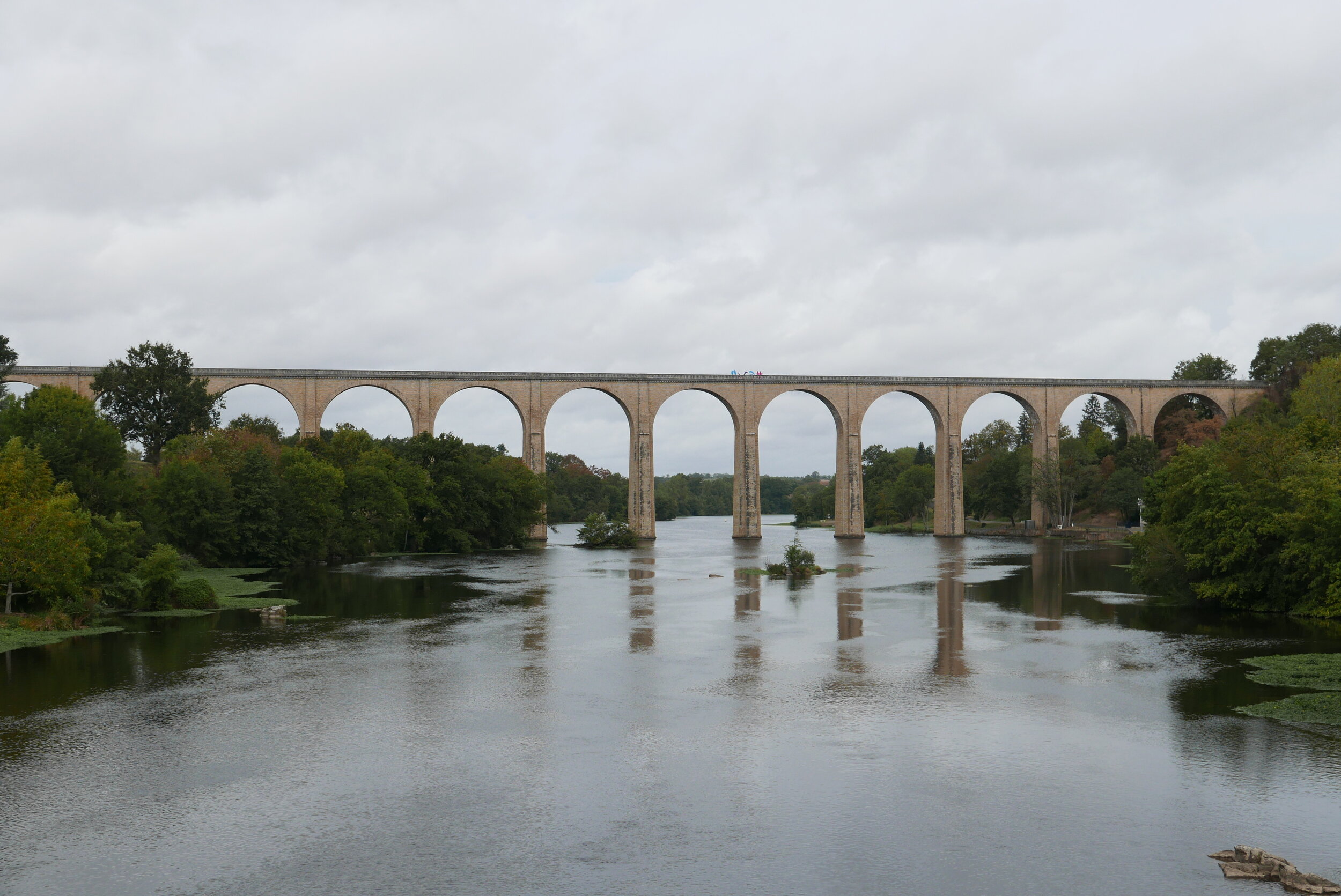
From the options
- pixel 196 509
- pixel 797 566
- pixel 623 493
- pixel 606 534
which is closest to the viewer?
pixel 797 566

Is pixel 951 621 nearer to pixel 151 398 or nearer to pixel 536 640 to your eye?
pixel 536 640

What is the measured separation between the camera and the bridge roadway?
56666mm

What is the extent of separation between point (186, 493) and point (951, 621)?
1025 inches

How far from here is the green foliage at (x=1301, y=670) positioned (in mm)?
14323

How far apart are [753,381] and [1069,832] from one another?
53281 mm

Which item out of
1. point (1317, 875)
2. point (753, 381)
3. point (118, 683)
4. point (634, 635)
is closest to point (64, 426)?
point (118, 683)

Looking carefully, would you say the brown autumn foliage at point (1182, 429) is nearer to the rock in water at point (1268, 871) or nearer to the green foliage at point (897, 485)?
the green foliage at point (897, 485)

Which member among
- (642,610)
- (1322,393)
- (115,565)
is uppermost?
(1322,393)

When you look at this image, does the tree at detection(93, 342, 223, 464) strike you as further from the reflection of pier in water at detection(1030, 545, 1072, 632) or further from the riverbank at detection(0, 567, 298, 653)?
the reflection of pier in water at detection(1030, 545, 1072, 632)

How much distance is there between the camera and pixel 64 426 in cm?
2967

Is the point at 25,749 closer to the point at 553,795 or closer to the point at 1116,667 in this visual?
the point at 553,795

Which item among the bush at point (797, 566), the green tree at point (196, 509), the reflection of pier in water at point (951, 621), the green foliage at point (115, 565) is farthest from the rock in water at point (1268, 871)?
the green tree at point (196, 509)

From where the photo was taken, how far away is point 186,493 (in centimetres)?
3447

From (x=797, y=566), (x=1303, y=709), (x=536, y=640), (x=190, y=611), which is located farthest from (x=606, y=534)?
(x=1303, y=709)
